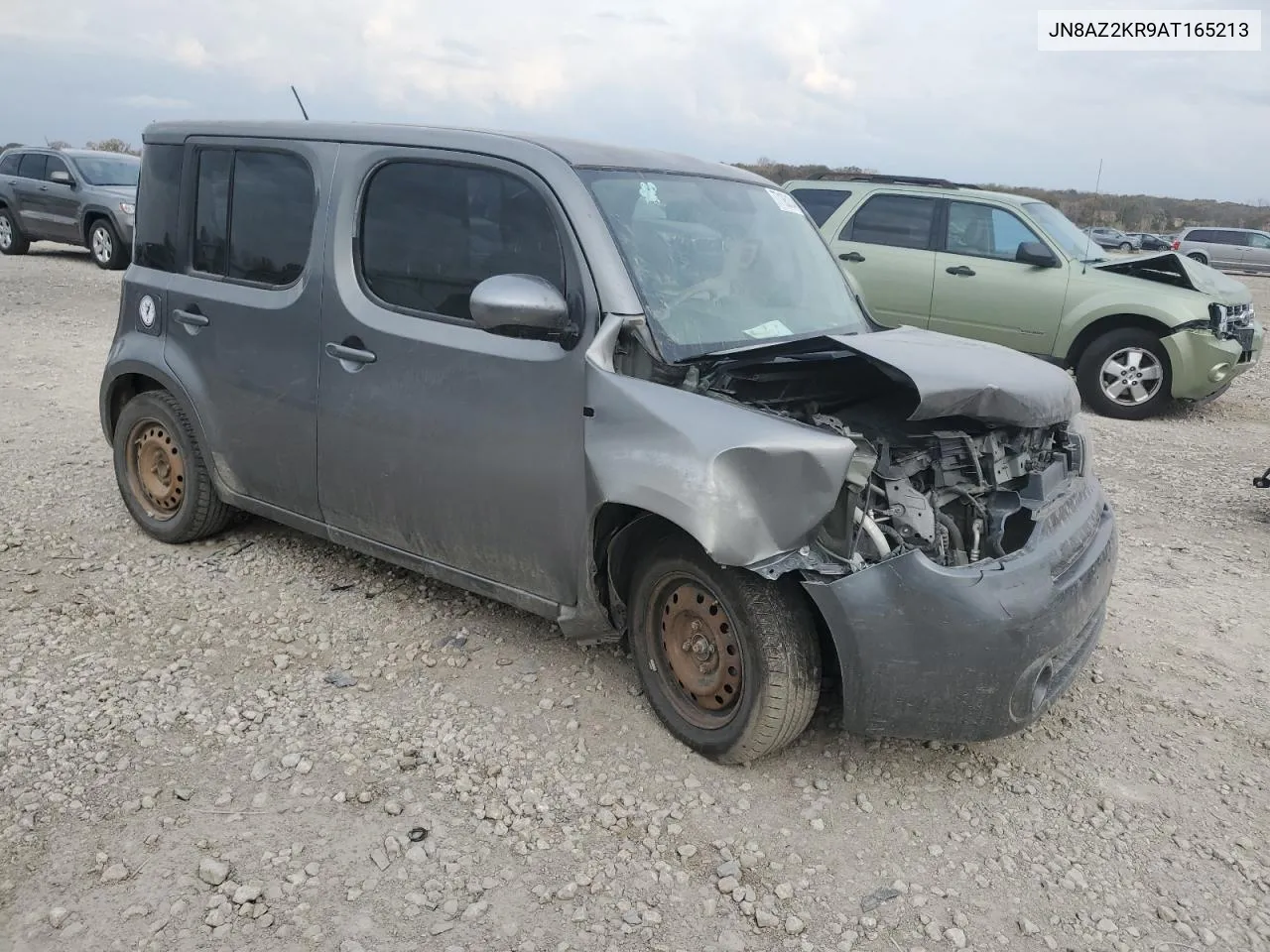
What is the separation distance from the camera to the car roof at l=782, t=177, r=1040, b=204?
892cm

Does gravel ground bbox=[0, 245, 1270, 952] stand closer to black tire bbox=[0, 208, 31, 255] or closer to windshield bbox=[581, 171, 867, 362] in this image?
windshield bbox=[581, 171, 867, 362]

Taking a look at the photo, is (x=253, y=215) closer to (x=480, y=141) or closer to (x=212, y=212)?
(x=212, y=212)

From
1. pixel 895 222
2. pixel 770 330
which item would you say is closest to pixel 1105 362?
pixel 895 222

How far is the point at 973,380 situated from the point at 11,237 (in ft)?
59.1

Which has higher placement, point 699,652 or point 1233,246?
point 1233,246

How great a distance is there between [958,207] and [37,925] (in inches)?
340

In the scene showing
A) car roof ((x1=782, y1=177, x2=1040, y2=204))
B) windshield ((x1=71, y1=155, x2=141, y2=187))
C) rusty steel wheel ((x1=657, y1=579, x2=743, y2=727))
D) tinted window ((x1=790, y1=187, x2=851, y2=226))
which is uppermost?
windshield ((x1=71, y1=155, x2=141, y2=187))

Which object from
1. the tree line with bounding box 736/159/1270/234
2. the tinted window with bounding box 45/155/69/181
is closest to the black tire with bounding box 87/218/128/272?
the tinted window with bounding box 45/155/69/181

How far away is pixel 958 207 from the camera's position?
897cm

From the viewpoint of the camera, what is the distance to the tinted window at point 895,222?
9.07 metres

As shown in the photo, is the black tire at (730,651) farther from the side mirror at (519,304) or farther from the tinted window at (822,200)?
the tinted window at (822,200)

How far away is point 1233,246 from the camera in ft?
89.8

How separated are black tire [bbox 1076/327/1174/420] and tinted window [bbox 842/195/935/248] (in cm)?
175

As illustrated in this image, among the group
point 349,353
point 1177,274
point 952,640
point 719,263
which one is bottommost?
point 952,640
